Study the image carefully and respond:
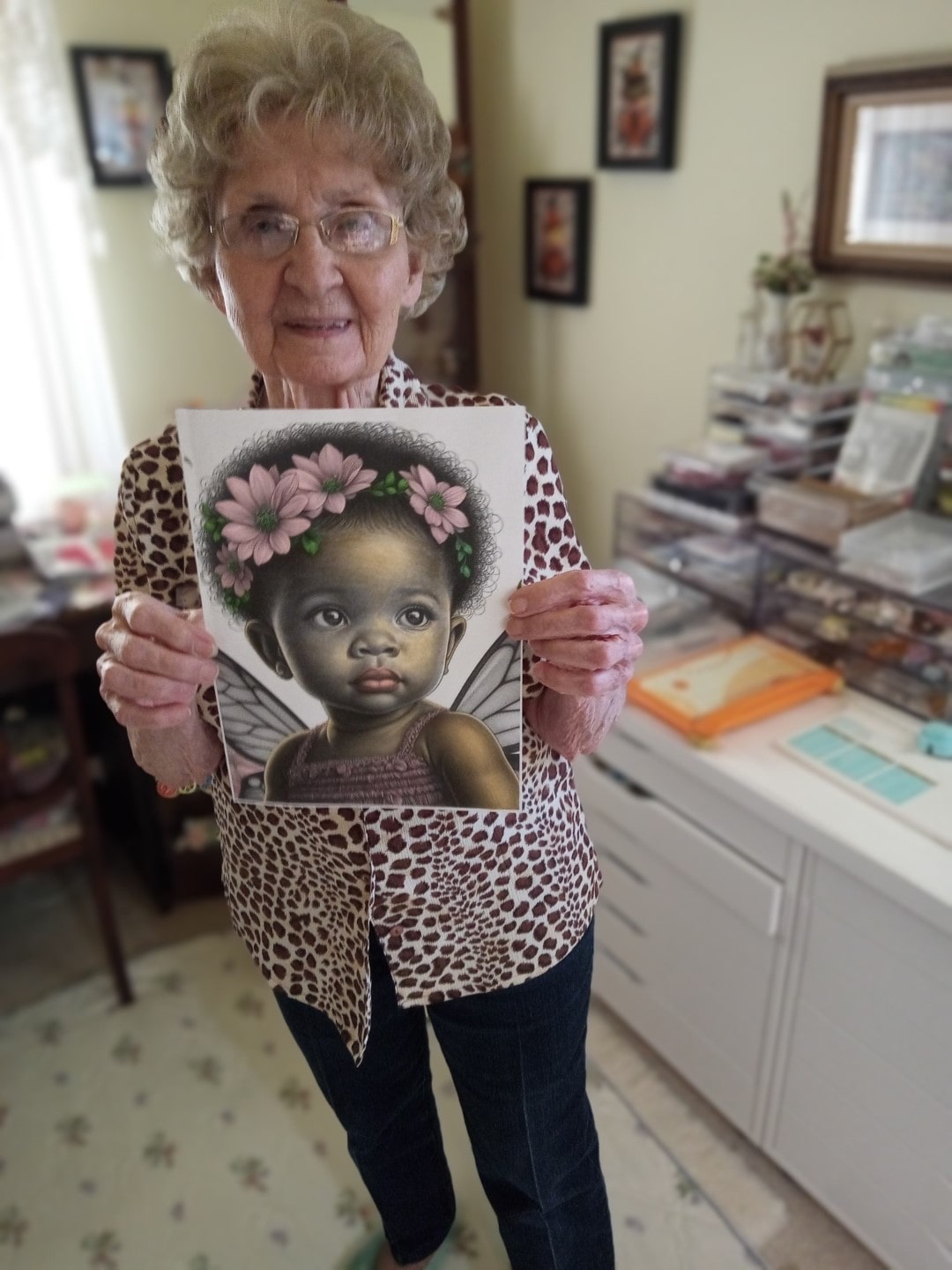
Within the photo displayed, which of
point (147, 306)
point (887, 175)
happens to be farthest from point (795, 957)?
point (147, 306)

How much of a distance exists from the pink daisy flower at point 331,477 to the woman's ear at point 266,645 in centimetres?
11

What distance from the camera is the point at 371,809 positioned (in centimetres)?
87

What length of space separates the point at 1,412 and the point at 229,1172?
1.64m

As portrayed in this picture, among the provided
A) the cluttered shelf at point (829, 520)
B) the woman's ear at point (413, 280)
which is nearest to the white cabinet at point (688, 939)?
the cluttered shelf at point (829, 520)

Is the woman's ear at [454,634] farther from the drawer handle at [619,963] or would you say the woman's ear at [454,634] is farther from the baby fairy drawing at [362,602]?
the drawer handle at [619,963]

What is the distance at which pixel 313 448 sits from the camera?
743mm

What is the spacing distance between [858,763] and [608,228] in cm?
121

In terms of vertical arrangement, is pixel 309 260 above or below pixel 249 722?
above

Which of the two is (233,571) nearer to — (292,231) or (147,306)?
(292,231)

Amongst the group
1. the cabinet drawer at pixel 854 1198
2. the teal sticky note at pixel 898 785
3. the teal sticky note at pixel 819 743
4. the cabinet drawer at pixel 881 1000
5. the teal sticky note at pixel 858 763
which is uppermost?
the teal sticky note at pixel 819 743

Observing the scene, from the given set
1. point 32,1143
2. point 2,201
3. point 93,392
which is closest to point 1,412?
point 93,392

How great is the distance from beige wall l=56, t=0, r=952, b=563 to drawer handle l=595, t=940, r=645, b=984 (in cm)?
93

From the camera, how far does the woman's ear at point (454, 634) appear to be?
0.79m

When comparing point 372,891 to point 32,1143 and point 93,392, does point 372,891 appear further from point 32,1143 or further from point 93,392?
point 93,392
